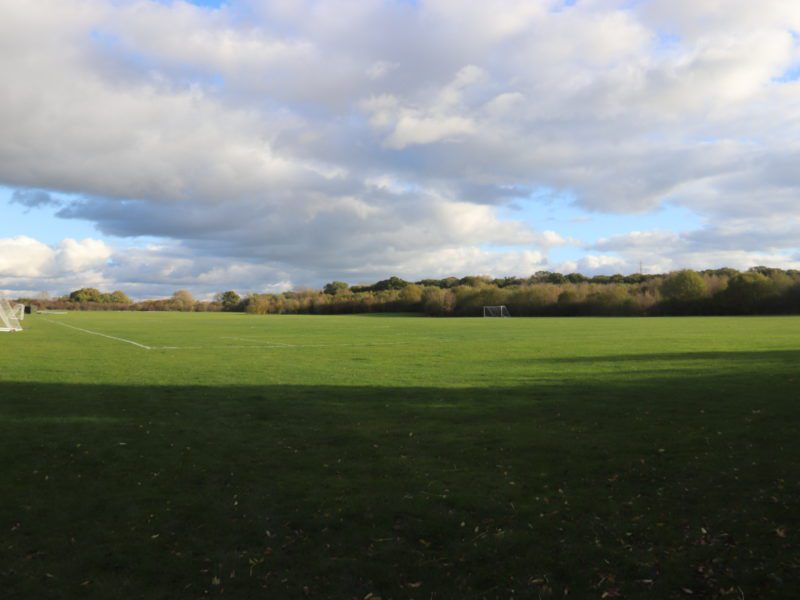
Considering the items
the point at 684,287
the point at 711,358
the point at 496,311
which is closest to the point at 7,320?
the point at 711,358

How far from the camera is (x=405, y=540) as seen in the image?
6.07m

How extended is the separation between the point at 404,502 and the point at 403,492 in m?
0.36

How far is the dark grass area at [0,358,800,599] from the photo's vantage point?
5254 mm

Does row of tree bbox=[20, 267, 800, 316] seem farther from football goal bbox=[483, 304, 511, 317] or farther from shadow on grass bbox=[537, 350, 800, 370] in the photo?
shadow on grass bbox=[537, 350, 800, 370]

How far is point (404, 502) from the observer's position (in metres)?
7.12

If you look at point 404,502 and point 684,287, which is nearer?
point 404,502

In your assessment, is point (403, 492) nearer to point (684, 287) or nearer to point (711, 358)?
point (711, 358)

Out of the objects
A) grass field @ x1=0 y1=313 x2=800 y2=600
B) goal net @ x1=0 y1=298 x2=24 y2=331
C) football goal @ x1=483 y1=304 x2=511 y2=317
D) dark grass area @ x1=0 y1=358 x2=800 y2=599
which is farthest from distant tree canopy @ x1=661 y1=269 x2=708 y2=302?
dark grass area @ x1=0 y1=358 x2=800 y2=599

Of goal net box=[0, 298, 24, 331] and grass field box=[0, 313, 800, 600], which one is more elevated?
goal net box=[0, 298, 24, 331]

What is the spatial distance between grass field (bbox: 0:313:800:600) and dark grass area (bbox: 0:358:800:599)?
1.1 inches

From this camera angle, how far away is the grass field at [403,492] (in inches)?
208

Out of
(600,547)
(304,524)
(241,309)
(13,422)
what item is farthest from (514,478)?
(241,309)

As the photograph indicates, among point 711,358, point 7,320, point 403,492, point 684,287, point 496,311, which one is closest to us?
point 403,492

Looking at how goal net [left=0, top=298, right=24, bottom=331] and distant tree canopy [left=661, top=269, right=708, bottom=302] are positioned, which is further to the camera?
distant tree canopy [left=661, top=269, right=708, bottom=302]
